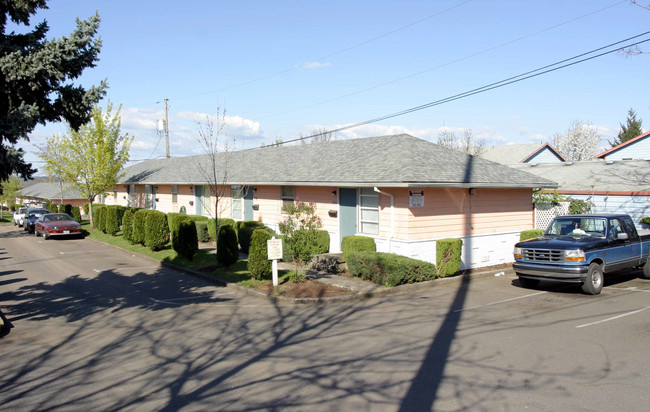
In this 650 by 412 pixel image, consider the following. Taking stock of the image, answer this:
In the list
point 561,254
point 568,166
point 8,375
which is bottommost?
point 8,375

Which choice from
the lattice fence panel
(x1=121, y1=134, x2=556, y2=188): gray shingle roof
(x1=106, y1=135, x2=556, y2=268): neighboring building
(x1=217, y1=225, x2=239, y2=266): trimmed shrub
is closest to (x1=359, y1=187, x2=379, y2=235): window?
(x1=106, y1=135, x2=556, y2=268): neighboring building

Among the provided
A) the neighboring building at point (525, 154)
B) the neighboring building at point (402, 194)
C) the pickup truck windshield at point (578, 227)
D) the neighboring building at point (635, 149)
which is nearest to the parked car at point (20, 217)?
the neighboring building at point (402, 194)

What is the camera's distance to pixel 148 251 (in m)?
21.5

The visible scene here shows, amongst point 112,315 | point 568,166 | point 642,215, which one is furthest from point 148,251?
point 568,166

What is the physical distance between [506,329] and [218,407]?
5.75m

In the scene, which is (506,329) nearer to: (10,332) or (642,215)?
(10,332)

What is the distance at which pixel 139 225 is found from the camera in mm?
22422

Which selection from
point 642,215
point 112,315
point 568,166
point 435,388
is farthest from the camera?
point 568,166

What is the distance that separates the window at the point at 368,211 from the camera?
1617cm

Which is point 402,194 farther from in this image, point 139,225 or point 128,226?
point 128,226

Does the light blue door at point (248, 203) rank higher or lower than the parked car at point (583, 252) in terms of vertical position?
higher

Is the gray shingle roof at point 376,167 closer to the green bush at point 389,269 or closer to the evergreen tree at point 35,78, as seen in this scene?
the green bush at point 389,269

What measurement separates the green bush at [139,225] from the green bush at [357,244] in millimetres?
10308

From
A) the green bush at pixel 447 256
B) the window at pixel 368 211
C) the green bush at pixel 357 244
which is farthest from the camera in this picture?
the window at pixel 368 211
